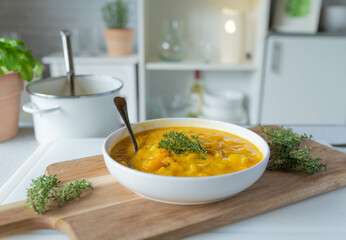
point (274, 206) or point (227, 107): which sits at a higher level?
point (274, 206)

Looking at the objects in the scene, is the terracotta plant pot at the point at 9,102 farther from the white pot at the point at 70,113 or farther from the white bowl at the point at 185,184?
the white bowl at the point at 185,184

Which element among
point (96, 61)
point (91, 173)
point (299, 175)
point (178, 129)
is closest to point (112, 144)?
point (91, 173)

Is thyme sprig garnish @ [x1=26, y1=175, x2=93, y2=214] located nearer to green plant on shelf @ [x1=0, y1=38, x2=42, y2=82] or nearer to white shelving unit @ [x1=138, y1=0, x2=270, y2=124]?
green plant on shelf @ [x1=0, y1=38, x2=42, y2=82]

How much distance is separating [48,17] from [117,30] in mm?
729

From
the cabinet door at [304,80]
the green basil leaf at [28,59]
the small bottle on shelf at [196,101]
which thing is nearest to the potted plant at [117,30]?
the small bottle on shelf at [196,101]

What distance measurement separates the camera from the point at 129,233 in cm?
62

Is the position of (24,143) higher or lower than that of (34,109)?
lower

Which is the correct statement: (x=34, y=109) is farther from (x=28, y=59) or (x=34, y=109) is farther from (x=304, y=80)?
(x=304, y=80)

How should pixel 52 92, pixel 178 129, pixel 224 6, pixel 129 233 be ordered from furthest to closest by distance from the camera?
1. pixel 224 6
2. pixel 52 92
3. pixel 178 129
4. pixel 129 233

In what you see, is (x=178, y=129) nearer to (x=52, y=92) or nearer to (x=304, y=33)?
(x=52, y=92)

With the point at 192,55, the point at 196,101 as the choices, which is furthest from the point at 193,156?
the point at 192,55

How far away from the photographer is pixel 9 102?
110 centimetres

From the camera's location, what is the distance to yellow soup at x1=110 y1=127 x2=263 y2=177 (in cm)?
74

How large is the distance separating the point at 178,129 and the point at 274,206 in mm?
374
